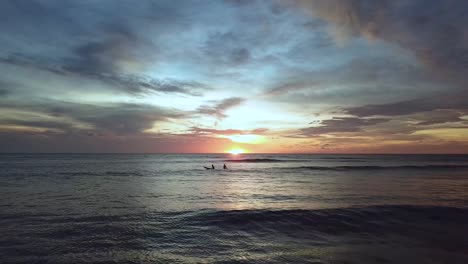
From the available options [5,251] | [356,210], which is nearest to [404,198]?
[356,210]

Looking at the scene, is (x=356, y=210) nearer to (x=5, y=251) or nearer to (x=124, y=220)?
(x=124, y=220)

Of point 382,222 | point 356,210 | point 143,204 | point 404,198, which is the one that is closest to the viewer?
point 382,222

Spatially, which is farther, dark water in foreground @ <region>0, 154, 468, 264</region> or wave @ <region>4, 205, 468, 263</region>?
wave @ <region>4, 205, 468, 263</region>

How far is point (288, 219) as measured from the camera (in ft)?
56.1

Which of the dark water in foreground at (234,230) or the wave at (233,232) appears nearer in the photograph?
the dark water in foreground at (234,230)

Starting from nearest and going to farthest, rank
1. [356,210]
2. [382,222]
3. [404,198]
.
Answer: [382,222], [356,210], [404,198]

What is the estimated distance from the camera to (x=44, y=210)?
1941cm

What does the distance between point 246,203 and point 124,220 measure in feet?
30.3

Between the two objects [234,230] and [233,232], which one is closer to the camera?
[233,232]

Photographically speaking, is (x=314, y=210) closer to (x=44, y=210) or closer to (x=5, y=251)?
(x=5, y=251)

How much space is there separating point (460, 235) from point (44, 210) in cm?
2358

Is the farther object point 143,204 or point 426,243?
point 143,204

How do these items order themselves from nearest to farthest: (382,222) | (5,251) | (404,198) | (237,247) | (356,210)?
(5,251)
(237,247)
(382,222)
(356,210)
(404,198)

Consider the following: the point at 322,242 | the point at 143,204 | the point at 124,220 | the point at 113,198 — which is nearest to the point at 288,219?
the point at 322,242
